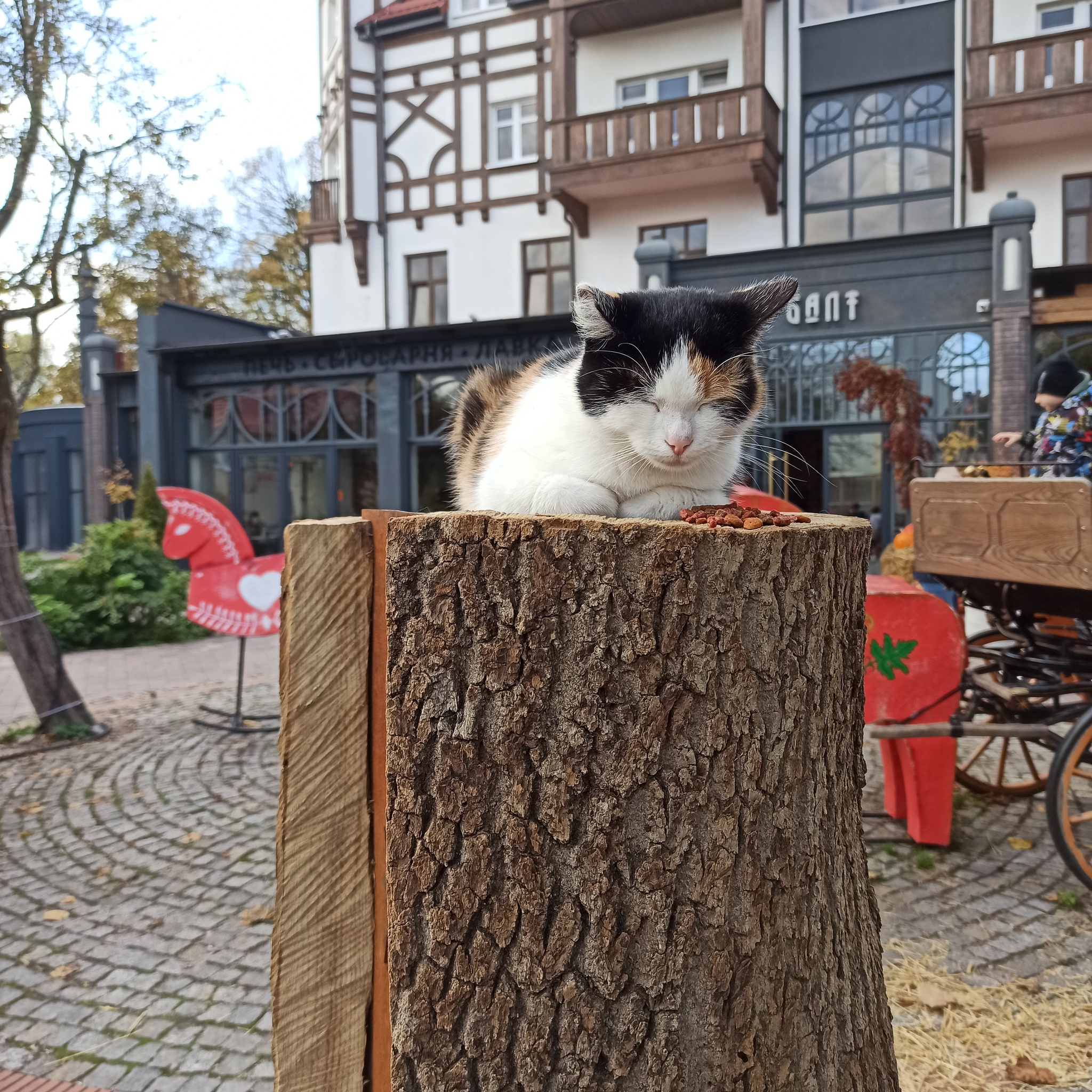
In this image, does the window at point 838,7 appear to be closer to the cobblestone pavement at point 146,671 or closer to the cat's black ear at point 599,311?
the cobblestone pavement at point 146,671

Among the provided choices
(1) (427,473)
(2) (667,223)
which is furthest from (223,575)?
(2) (667,223)

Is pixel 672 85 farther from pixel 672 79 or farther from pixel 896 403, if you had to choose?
pixel 896 403

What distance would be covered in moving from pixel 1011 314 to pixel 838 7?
528cm

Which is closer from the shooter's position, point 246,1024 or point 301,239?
point 246,1024

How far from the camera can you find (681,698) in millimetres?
1153

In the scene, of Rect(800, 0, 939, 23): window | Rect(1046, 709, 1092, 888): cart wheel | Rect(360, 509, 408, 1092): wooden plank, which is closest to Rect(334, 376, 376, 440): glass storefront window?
Rect(800, 0, 939, 23): window

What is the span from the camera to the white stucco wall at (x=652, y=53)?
11578 mm

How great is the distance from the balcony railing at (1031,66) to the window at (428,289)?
7.83 m

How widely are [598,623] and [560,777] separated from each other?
0.23 meters

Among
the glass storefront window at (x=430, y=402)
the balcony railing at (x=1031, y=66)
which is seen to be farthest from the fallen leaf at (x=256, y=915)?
the balcony railing at (x=1031, y=66)

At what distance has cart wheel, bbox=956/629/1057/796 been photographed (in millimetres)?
4109

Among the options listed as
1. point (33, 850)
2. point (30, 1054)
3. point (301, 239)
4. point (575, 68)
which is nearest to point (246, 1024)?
point (30, 1054)

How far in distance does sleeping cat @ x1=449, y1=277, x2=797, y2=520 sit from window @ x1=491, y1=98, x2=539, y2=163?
12575 millimetres

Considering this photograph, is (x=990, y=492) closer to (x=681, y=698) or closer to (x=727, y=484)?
(x=727, y=484)
